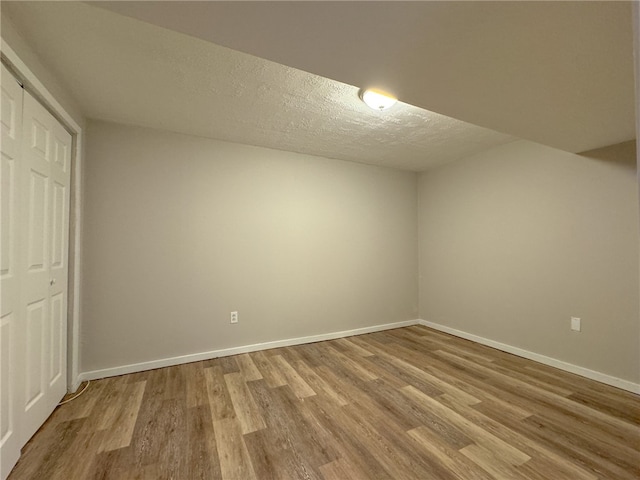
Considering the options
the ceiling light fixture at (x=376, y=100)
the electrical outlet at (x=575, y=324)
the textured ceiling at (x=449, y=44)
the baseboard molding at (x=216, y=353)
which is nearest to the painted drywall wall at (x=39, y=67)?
the textured ceiling at (x=449, y=44)

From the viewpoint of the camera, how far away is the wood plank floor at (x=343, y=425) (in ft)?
4.46

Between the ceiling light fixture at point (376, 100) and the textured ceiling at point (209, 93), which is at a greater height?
the textured ceiling at point (209, 93)

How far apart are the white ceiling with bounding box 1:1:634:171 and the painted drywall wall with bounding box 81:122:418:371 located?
0.42 m

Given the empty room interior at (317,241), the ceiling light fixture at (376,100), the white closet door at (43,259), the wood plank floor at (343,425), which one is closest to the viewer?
the empty room interior at (317,241)

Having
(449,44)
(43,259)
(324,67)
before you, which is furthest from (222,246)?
(449,44)

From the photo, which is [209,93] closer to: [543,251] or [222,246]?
[222,246]

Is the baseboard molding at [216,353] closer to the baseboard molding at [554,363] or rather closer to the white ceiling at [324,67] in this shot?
the baseboard molding at [554,363]

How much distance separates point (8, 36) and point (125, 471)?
7.32ft

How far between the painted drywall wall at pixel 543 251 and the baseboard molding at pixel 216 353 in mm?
1229

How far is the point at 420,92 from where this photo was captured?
57.0 inches

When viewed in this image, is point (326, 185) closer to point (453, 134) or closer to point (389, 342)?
point (453, 134)

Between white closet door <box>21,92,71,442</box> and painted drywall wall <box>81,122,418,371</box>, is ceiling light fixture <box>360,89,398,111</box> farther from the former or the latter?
white closet door <box>21,92,71,442</box>

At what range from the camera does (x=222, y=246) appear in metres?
2.84

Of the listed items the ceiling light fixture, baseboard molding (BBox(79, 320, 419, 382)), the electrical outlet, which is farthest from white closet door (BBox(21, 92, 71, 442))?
the electrical outlet
